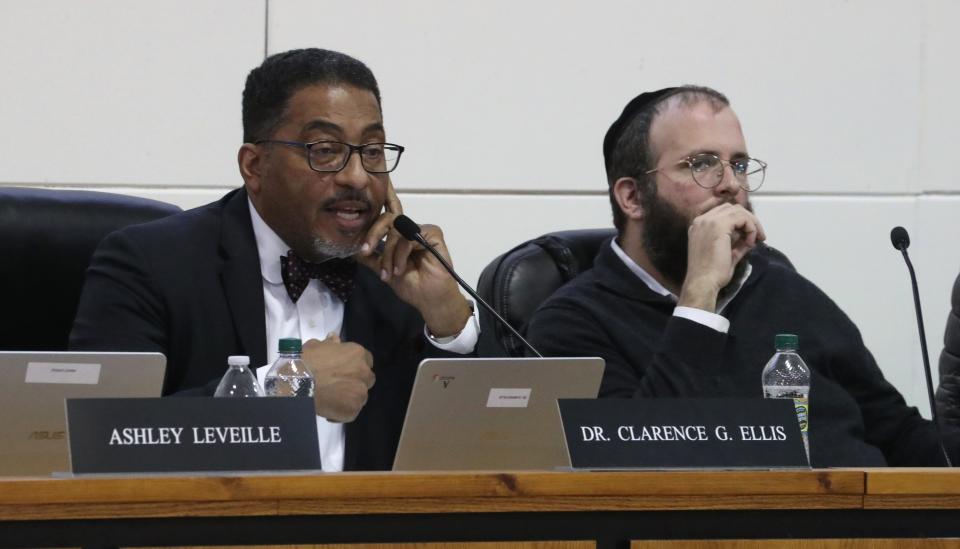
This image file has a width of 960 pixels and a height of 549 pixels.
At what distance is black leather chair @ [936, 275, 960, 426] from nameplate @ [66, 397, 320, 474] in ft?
5.36

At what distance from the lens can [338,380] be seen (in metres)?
1.90

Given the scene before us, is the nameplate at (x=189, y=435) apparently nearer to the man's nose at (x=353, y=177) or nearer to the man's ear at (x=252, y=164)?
the man's nose at (x=353, y=177)

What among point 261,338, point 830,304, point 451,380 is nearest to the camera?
point 451,380

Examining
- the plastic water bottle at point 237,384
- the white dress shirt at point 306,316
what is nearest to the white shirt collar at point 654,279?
the white dress shirt at point 306,316

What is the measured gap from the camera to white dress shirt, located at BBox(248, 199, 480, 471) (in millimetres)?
2299

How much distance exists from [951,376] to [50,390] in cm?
182

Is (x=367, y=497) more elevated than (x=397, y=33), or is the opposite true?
(x=397, y=33)

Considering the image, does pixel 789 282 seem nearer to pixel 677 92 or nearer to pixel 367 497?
pixel 677 92

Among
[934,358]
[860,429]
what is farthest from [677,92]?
[934,358]

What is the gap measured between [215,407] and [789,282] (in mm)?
1464

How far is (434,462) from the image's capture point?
166 cm

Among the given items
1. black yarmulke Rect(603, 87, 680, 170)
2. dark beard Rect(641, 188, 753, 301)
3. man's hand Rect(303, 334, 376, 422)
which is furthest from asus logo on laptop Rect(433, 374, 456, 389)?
black yarmulke Rect(603, 87, 680, 170)

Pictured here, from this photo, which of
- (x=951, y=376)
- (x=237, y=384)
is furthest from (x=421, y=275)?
(x=951, y=376)

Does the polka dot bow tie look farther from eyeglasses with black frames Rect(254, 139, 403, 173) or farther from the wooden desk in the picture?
the wooden desk
